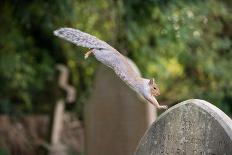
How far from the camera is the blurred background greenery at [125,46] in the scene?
9.47m

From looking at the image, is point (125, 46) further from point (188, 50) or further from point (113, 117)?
point (113, 117)

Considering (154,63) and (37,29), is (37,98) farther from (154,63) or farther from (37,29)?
(154,63)

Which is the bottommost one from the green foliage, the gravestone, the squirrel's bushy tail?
the gravestone

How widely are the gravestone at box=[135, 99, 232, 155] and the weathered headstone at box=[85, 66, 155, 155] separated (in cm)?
266

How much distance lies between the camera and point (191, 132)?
4730 millimetres

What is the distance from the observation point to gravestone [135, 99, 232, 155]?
14.9 ft

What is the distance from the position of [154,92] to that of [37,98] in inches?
341

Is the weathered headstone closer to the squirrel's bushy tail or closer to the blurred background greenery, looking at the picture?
the blurred background greenery

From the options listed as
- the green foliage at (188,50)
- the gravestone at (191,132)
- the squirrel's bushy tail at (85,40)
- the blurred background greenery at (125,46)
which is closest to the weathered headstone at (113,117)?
the blurred background greenery at (125,46)

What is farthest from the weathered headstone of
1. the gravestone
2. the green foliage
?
the gravestone

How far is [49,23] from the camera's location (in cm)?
1038

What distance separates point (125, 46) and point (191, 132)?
571 centimetres

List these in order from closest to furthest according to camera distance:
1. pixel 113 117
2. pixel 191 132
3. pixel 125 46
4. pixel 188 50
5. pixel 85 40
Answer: pixel 191 132 → pixel 85 40 → pixel 113 117 → pixel 125 46 → pixel 188 50

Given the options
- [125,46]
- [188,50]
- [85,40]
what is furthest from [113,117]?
[85,40]
